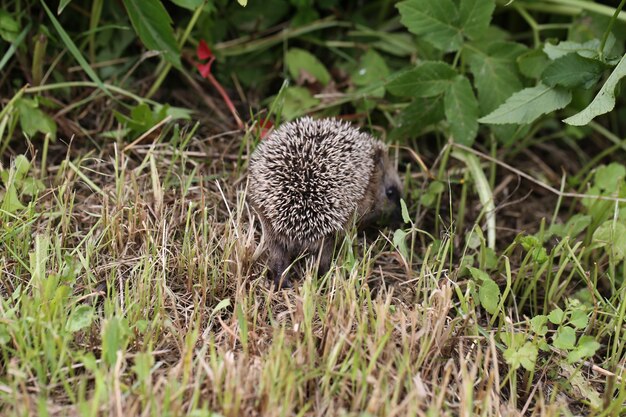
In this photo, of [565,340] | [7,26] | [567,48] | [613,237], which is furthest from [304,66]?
[565,340]

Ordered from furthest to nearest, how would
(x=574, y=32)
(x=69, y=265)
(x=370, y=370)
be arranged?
(x=574, y=32) < (x=69, y=265) < (x=370, y=370)

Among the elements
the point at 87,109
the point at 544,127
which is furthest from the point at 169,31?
the point at 544,127

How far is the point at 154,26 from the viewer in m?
5.09

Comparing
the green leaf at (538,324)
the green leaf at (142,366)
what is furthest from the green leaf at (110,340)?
the green leaf at (538,324)

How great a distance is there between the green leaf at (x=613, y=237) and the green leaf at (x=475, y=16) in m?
1.67

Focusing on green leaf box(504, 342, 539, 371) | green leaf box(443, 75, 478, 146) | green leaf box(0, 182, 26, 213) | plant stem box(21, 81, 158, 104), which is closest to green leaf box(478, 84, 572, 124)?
green leaf box(443, 75, 478, 146)

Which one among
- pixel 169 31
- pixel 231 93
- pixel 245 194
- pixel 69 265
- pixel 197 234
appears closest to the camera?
pixel 69 265

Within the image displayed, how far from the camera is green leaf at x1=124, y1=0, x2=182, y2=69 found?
4.97 meters

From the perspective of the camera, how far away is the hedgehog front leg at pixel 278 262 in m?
4.46

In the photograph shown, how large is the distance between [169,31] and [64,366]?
265cm

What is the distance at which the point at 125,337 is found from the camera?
3.57 meters

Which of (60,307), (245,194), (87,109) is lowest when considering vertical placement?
(60,307)

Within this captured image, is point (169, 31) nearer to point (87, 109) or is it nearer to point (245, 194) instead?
point (87, 109)

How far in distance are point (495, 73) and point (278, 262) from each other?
2.24 meters
